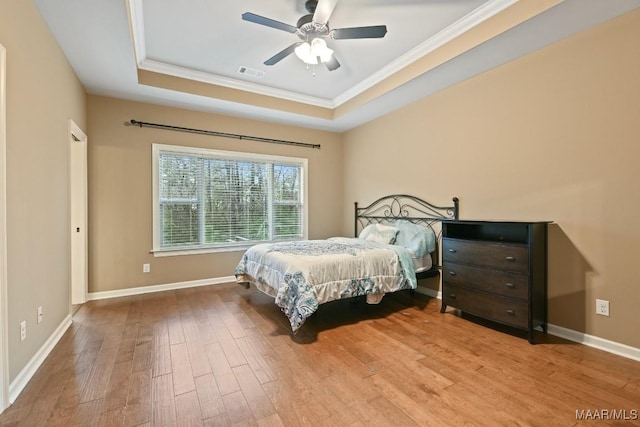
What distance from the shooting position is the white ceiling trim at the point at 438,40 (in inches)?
101

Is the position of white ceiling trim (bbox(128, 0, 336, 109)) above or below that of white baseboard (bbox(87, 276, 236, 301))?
above

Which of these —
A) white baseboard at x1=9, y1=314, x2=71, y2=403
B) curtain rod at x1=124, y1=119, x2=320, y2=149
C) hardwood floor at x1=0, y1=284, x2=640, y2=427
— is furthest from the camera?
curtain rod at x1=124, y1=119, x2=320, y2=149

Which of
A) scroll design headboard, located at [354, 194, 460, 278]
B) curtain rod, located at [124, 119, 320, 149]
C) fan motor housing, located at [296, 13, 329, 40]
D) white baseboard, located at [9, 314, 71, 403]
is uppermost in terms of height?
fan motor housing, located at [296, 13, 329, 40]

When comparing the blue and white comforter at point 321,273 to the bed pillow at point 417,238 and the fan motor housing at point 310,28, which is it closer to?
the bed pillow at point 417,238

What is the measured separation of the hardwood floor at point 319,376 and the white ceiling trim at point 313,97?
280 centimetres

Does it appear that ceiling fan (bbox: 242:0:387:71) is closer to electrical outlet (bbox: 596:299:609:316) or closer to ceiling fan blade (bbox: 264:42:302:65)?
ceiling fan blade (bbox: 264:42:302:65)

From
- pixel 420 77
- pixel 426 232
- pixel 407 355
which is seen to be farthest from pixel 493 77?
pixel 407 355

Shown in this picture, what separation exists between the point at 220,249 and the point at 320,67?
3031 millimetres

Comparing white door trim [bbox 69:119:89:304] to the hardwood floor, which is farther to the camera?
white door trim [bbox 69:119:89:304]

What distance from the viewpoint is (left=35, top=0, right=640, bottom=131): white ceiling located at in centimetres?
242

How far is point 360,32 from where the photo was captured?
96.8 inches

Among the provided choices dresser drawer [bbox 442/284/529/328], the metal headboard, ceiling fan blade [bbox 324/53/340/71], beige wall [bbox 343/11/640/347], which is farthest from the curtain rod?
dresser drawer [bbox 442/284/529/328]

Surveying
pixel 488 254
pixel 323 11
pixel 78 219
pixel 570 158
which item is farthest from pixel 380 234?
pixel 78 219

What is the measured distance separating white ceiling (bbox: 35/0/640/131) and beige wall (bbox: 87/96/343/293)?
24 centimetres
